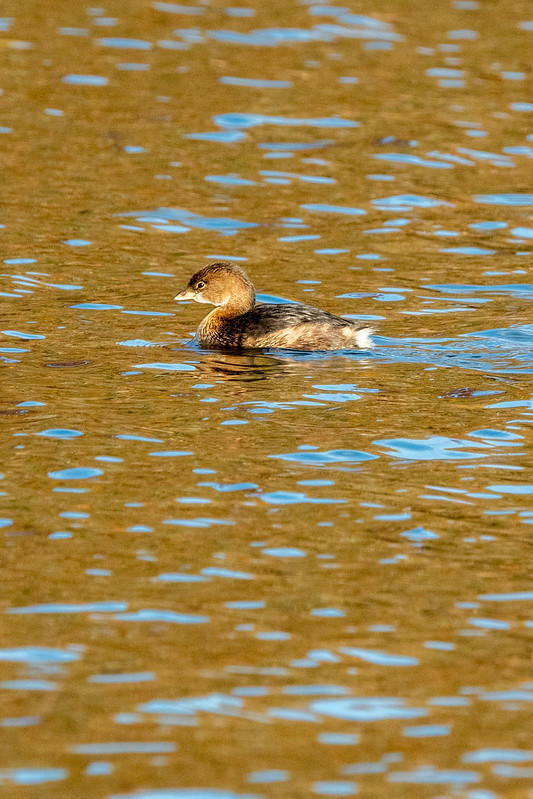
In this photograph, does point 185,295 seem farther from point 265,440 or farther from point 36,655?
point 36,655

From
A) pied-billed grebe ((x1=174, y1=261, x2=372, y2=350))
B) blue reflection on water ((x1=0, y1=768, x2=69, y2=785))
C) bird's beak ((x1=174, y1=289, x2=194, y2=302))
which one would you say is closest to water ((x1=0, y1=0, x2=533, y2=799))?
blue reflection on water ((x1=0, y1=768, x2=69, y2=785))

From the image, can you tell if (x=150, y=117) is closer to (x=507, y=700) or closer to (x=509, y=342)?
(x=509, y=342)

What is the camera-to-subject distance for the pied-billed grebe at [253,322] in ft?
35.6

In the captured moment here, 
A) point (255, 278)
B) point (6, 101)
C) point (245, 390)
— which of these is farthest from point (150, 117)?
point (245, 390)

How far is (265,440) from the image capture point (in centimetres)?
848

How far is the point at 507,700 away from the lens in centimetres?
552

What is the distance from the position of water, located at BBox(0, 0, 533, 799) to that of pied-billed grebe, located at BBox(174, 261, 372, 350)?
0.16m

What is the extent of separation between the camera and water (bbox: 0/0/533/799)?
530cm

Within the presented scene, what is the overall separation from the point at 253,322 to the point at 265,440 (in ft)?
9.67

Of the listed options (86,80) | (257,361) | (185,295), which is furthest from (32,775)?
(86,80)

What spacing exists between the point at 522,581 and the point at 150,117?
12.5 m

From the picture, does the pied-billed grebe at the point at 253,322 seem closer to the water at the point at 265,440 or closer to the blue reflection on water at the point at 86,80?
the water at the point at 265,440

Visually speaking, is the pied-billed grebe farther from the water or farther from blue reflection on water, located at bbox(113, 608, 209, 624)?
blue reflection on water, located at bbox(113, 608, 209, 624)

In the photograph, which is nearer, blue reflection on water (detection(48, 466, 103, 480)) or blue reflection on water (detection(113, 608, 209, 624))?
blue reflection on water (detection(113, 608, 209, 624))
